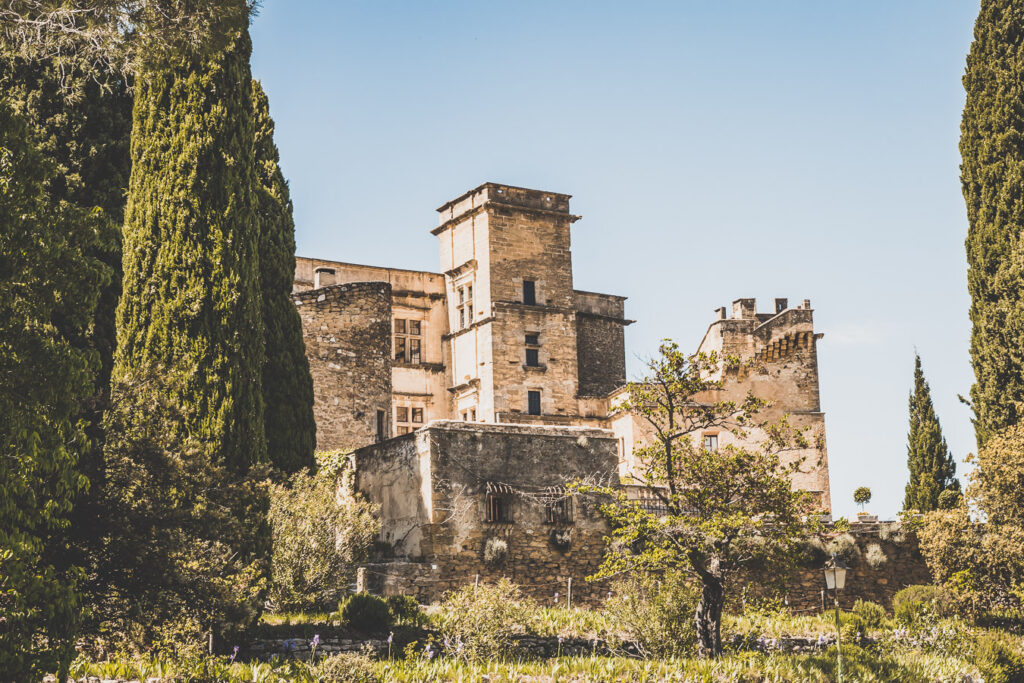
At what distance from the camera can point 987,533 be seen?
66.1 feet

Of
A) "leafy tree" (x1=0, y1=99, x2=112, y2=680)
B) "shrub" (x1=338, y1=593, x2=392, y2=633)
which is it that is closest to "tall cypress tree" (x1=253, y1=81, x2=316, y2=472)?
"shrub" (x1=338, y1=593, x2=392, y2=633)

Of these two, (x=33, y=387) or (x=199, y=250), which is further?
(x=199, y=250)

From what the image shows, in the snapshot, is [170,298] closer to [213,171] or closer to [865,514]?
[213,171]

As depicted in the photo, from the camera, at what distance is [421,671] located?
14.1 metres

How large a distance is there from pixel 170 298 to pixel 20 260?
5578mm

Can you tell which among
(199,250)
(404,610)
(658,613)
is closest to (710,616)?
(658,613)

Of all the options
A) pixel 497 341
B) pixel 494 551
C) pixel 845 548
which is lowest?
pixel 845 548

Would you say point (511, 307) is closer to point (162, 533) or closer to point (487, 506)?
point (487, 506)

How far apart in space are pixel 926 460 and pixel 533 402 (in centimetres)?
1276

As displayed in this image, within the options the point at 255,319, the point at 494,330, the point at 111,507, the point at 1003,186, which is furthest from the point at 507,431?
the point at 494,330

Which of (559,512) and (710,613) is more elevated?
(559,512)

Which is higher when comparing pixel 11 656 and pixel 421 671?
pixel 11 656

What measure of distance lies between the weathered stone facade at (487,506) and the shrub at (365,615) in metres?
2.63

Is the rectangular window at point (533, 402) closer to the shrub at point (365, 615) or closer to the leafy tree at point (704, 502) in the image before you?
the leafy tree at point (704, 502)
